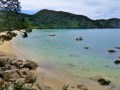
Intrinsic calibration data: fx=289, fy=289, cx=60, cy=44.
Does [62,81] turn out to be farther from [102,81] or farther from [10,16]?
[10,16]

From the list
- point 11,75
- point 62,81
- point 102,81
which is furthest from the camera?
point 62,81

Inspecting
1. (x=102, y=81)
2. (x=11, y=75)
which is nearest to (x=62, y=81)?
(x=102, y=81)

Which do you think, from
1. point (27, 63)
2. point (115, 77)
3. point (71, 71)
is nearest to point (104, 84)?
point (115, 77)

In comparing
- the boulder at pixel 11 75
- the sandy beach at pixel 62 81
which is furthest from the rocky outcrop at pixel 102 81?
the boulder at pixel 11 75

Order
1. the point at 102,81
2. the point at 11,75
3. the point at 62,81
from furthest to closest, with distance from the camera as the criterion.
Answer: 1. the point at 62,81
2. the point at 102,81
3. the point at 11,75

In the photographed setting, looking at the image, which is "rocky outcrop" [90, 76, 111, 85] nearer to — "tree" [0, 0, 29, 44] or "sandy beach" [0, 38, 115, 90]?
"sandy beach" [0, 38, 115, 90]

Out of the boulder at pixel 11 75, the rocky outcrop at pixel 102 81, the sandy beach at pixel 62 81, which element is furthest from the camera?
the rocky outcrop at pixel 102 81

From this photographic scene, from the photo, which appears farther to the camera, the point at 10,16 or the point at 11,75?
the point at 10,16

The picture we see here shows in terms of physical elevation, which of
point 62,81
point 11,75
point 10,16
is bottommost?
point 62,81

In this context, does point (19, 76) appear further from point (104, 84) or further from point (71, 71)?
point (71, 71)

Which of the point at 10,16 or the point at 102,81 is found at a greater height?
the point at 10,16

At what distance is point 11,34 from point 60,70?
6.95 meters

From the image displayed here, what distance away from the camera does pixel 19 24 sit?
27.5 m

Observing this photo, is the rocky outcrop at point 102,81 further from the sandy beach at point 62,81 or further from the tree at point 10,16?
the tree at point 10,16
